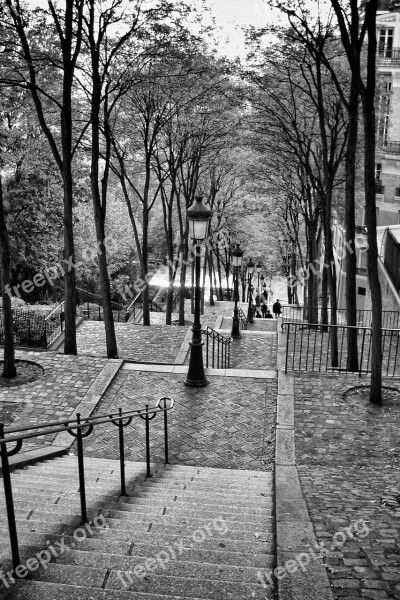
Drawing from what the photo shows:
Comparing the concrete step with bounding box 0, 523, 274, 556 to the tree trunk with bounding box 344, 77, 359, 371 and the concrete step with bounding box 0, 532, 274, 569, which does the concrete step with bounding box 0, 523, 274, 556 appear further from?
the tree trunk with bounding box 344, 77, 359, 371

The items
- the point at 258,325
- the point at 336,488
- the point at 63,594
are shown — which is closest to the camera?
the point at 63,594

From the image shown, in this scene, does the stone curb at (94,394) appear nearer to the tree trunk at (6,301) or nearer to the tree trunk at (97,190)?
the tree trunk at (6,301)

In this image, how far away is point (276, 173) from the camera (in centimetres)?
2484

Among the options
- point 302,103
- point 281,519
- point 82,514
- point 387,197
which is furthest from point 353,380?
point 387,197

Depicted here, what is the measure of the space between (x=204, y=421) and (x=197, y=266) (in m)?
3.20

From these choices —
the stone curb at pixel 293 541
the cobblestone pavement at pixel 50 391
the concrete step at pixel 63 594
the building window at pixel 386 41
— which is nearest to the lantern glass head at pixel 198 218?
the cobblestone pavement at pixel 50 391

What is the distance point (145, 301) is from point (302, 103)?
9.65 m

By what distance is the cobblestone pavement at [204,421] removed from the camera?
26.9 feet

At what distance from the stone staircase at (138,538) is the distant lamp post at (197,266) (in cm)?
406

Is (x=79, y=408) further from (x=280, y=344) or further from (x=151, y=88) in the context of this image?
(x=151, y=88)

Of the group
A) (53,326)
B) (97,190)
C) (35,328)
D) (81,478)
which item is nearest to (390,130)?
(53,326)
